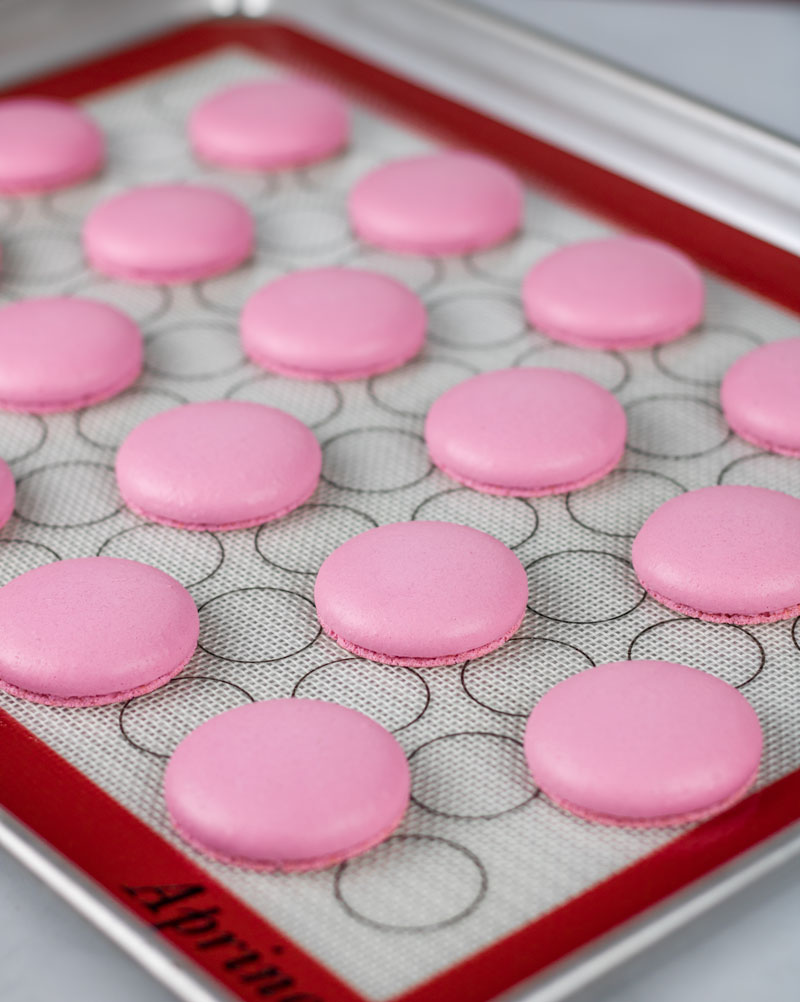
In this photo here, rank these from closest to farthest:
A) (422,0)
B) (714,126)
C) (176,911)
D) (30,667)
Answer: (176,911) < (30,667) < (714,126) < (422,0)

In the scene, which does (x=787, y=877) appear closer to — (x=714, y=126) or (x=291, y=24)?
(x=714, y=126)

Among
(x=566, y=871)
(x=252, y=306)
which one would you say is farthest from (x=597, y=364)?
(x=566, y=871)

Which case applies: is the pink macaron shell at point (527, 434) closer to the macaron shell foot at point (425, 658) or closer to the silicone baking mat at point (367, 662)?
the silicone baking mat at point (367, 662)

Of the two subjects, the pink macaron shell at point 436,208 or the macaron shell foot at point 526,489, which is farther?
the pink macaron shell at point 436,208

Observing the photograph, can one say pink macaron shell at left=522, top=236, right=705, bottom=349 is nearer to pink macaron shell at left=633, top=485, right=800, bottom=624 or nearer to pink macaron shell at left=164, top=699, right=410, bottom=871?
pink macaron shell at left=633, top=485, right=800, bottom=624

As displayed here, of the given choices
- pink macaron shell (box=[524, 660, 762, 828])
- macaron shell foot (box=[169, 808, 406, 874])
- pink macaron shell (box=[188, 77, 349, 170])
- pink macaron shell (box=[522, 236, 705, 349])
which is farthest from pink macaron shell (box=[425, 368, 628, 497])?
pink macaron shell (box=[188, 77, 349, 170])

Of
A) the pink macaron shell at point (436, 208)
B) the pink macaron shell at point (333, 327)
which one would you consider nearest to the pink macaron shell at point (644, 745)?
the pink macaron shell at point (333, 327)

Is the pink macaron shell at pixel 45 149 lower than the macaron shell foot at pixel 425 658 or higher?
higher
